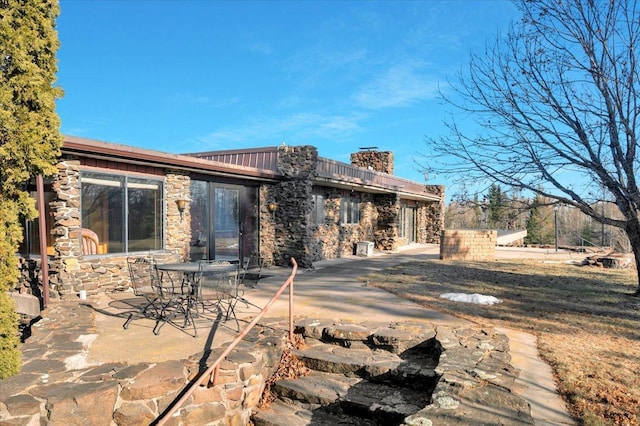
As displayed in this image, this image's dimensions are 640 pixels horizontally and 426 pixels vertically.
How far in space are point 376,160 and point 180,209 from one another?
13.7m

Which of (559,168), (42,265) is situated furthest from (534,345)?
(42,265)

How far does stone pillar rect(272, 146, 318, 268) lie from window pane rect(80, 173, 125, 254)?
4716 mm

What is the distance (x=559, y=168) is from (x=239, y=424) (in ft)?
24.5

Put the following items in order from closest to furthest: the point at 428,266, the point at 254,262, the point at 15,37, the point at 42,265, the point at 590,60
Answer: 1. the point at 15,37
2. the point at 42,265
3. the point at 590,60
4. the point at 254,262
5. the point at 428,266

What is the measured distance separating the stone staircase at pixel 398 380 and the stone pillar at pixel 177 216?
191 inches

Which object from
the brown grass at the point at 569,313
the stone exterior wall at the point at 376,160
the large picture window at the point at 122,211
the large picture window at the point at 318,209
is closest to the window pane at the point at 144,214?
the large picture window at the point at 122,211

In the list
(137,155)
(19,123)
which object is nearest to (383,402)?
(19,123)

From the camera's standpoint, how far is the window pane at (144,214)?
27.7ft

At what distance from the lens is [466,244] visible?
50.2 feet

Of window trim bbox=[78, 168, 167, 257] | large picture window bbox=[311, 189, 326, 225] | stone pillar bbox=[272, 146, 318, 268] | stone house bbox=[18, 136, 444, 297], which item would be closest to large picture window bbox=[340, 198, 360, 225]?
stone house bbox=[18, 136, 444, 297]

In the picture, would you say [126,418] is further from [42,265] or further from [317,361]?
[42,265]

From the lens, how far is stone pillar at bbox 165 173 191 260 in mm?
9148

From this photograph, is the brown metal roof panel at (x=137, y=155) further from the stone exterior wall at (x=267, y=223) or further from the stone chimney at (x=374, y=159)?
the stone chimney at (x=374, y=159)

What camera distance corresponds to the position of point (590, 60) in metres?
7.68
